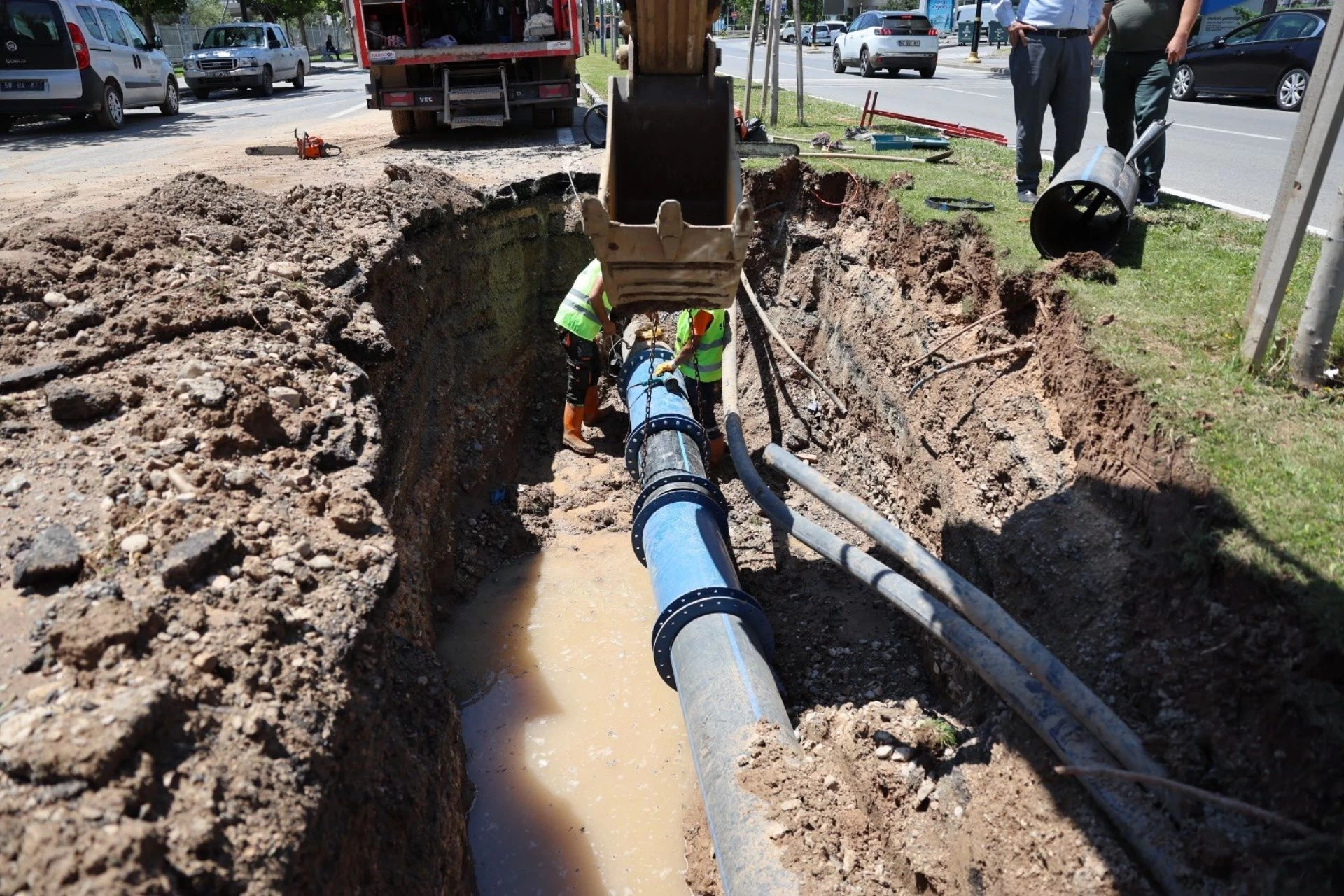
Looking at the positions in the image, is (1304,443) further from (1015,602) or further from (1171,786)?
(1171,786)

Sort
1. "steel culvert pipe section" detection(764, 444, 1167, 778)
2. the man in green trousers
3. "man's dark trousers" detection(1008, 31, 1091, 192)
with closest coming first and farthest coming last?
1. "steel culvert pipe section" detection(764, 444, 1167, 778)
2. the man in green trousers
3. "man's dark trousers" detection(1008, 31, 1091, 192)

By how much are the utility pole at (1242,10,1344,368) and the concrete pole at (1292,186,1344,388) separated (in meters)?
0.13

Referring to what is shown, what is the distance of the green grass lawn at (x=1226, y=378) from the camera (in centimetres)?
278

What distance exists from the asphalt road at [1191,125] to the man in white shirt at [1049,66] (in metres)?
1.85

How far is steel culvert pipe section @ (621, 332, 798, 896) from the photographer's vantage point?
304cm

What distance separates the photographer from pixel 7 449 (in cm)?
304

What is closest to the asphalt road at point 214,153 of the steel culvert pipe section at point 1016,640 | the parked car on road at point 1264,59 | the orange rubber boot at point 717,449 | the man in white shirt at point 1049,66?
the orange rubber boot at point 717,449

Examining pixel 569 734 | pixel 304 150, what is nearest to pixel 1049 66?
pixel 569 734

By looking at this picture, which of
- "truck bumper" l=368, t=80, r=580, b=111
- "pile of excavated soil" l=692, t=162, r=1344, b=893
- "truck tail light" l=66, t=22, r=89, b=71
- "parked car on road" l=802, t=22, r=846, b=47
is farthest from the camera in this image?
"parked car on road" l=802, t=22, r=846, b=47

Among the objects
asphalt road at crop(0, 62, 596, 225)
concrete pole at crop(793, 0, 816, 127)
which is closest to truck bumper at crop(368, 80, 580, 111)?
asphalt road at crop(0, 62, 596, 225)

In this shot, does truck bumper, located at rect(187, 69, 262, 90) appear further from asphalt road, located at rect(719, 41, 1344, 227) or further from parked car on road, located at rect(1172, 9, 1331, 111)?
parked car on road, located at rect(1172, 9, 1331, 111)

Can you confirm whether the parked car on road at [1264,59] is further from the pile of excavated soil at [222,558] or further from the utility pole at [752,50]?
A: the pile of excavated soil at [222,558]

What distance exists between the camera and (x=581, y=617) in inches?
207

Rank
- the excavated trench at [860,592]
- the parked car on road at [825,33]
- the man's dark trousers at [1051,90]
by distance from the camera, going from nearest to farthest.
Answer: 1. the excavated trench at [860,592]
2. the man's dark trousers at [1051,90]
3. the parked car on road at [825,33]
